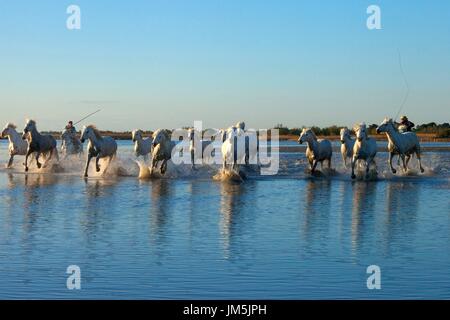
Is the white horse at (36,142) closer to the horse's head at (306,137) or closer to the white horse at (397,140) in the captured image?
the horse's head at (306,137)

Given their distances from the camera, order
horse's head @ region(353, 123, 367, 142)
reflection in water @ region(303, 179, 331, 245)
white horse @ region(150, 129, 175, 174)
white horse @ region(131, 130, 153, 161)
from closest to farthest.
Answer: reflection in water @ region(303, 179, 331, 245) < horse's head @ region(353, 123, 367, 142) < white horse @ region(150, 129, 175, 174) < white horse @ region(131, 130, 153, 161)

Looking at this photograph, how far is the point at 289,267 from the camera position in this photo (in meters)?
10.5

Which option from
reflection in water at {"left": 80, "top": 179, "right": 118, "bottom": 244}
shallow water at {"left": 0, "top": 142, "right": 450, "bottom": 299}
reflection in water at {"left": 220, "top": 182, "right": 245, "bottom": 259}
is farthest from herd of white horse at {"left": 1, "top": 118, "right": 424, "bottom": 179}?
shallow water at {"left": 0, "top": 142, "right": 450, "bottom": 299}

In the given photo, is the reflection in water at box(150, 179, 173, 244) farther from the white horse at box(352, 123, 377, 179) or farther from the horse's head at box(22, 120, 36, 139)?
the horse's head at box(22, 120, 36, 139)

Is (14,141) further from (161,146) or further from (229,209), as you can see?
(229,209)

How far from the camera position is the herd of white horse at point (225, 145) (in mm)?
26141

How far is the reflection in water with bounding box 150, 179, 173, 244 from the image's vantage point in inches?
527

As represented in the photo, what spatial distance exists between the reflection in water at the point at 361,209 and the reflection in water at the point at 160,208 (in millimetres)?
2833

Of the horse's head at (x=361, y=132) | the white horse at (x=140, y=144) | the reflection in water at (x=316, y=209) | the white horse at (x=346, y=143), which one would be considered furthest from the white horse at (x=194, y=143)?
the horse's head at (x=361, y=132)

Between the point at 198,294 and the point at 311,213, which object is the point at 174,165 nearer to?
the point at 311,213

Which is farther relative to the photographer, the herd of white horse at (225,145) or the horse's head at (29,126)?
the horse's head at (29,126)

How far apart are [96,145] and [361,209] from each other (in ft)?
39.4

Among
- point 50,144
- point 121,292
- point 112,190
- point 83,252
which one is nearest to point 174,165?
point 50,144

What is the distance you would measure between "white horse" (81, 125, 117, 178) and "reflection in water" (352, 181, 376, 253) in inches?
310
